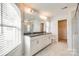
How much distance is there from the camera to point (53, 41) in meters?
3.79

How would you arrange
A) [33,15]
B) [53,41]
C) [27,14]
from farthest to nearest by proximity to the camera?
[53,41], [33,15], [27,14]

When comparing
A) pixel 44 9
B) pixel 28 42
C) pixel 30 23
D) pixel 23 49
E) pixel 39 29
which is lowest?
pixel 23 49

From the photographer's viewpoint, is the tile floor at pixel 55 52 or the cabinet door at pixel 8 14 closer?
the cabinet door at pixel 8 14

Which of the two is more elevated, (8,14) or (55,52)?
(8,14)

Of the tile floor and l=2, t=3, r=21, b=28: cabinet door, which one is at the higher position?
l=2, t=3, r=21, b=28: cabinet door

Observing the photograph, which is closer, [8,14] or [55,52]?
[8,14]

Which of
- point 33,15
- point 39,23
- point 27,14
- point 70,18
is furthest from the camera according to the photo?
point 70,18

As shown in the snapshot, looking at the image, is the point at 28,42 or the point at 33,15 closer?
the point at 28,42

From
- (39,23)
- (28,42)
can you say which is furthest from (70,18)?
(28,42)

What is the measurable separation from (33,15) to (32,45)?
3.63ft

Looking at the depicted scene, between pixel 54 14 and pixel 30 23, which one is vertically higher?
pixel 54 14

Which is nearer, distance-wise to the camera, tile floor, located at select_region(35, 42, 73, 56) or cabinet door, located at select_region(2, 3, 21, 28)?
cabinet door, located at select_region(2, 3, 21, 28)

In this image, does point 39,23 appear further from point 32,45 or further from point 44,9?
point 32,45

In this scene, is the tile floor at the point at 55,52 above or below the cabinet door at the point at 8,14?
below
